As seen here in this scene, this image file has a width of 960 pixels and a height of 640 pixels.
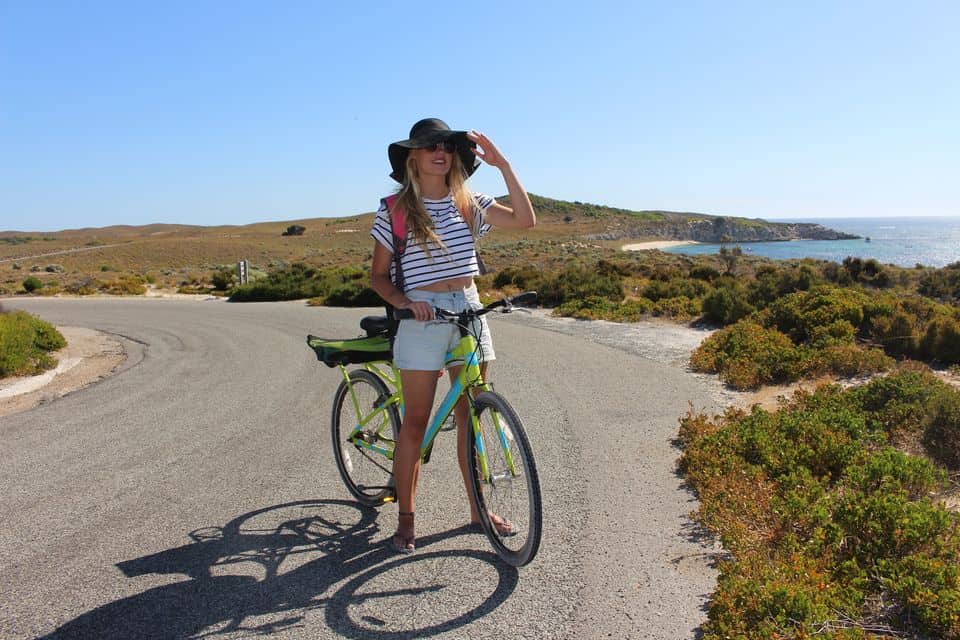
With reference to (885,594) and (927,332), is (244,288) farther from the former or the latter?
(885,594)

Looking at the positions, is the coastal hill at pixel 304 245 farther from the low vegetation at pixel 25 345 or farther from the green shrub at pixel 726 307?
the green shrub at pixel 726 307

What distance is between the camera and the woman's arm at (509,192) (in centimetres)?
361

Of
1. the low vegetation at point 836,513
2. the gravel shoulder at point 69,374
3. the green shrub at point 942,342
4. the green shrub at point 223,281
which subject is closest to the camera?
the low vegetation at point 836,513

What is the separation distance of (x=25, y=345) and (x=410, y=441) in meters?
9.73

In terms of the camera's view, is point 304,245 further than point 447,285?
Yes

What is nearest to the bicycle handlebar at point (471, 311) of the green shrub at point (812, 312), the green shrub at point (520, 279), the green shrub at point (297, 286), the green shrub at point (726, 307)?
the green shrub at point (812, 312)

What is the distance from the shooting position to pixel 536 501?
3.23 meters

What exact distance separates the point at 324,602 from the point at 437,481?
5.58 feet

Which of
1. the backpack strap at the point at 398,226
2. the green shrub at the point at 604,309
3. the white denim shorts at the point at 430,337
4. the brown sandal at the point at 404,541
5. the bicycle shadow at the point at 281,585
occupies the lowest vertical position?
the bicycle shadow at the point at 281,585

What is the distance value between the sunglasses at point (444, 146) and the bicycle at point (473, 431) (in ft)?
2.64

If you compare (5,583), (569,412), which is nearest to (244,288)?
(569,412)

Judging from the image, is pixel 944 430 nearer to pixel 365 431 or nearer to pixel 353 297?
pixel 365 431

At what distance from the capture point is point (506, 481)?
11.5 ft

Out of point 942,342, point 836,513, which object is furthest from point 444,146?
point 942,342
